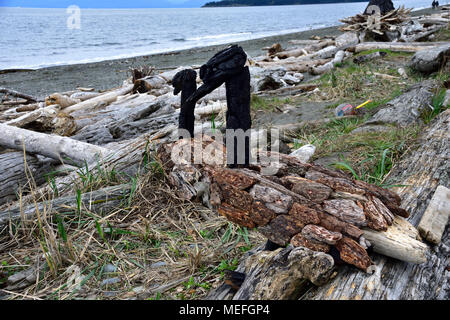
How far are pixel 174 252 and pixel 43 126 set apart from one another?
4.61 metres

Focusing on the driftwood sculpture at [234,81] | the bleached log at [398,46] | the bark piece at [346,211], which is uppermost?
the bleached log at [398,46]

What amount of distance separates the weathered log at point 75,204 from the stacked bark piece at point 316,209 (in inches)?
55.5

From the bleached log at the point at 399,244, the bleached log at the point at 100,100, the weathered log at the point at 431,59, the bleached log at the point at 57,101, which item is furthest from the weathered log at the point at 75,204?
the weathered log at the point at 431,59

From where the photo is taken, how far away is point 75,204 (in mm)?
3447

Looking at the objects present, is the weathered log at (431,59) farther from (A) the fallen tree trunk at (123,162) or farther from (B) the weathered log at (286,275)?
(B) the weathered log at (286,275)

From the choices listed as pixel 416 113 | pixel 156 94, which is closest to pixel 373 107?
pixel 416 113

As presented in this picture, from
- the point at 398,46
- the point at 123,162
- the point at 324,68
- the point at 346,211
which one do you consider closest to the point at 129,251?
the point at 123,162

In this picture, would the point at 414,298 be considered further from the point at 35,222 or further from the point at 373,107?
the point at 373,107

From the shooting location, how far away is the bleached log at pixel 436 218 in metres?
2.31

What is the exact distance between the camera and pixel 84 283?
2584 millimetres

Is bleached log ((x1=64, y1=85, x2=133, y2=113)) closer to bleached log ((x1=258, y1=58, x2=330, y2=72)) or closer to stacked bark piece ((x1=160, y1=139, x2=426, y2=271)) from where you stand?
bleached log ((x1=258, y1=58, x2=330, y2=72))

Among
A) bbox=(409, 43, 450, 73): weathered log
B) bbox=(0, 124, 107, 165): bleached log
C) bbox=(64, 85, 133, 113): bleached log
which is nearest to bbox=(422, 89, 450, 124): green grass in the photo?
bbox=(409, 43, 450, 73): weathered log

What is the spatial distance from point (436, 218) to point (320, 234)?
0.97 m

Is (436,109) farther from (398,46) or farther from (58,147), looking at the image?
(398,46)
